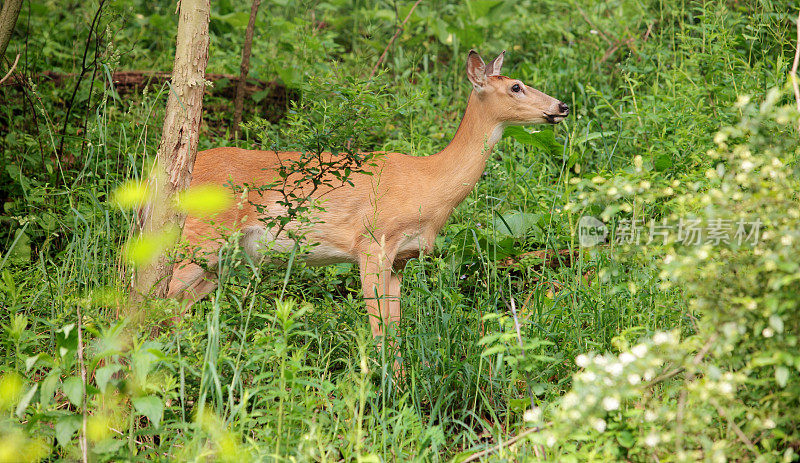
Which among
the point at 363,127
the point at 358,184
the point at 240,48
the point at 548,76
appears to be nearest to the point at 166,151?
the point at 363,127

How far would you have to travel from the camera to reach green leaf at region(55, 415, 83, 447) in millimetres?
2879

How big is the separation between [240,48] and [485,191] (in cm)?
345

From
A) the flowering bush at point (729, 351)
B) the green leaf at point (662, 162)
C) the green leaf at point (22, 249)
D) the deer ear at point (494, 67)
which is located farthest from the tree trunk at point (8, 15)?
the green leaf at point (662, 162)

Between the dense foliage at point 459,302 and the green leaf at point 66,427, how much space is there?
0.01 m

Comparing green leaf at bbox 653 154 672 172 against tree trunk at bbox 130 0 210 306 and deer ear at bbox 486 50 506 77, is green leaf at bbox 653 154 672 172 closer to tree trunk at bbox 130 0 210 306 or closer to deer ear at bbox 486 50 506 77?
deer ear at bbox 486 50 506 77

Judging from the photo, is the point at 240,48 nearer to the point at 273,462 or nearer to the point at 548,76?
the point at 548,76

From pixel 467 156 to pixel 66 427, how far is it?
2.98 meters

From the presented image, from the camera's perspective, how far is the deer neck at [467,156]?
16.7 feet

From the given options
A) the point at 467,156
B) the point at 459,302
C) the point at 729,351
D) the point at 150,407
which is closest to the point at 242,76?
the point at 467,156

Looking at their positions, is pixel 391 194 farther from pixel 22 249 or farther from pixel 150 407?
pixel 150 407

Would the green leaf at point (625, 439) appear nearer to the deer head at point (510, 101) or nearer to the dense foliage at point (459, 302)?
the dense foliage at point (459, 302)

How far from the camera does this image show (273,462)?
10.1 feet

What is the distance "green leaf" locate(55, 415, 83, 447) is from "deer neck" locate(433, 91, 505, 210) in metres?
2.66

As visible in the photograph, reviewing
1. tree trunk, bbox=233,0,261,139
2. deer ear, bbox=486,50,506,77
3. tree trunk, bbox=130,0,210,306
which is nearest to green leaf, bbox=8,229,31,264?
tree trunk, bbox=130,0,210,306
